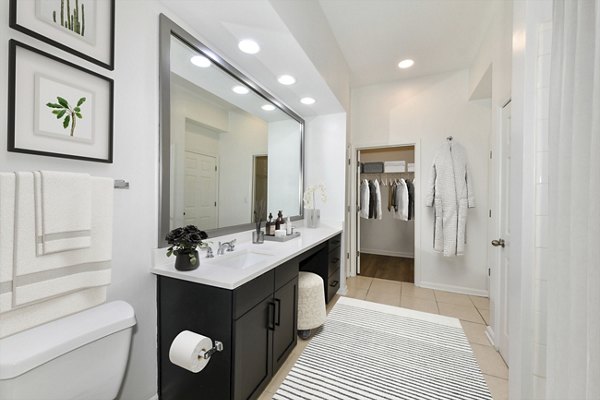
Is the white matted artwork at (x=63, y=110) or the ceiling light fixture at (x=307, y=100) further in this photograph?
the ceiling light fixture at (x=307, y=100)

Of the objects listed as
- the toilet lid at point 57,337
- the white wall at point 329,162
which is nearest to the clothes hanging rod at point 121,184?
the toilet lid at point 57,337

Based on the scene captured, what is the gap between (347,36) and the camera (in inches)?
105

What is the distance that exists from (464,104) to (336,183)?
2.02 meters

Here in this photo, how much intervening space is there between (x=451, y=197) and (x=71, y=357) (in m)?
3.69

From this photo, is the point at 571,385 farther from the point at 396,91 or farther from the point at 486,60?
the point at 396,91

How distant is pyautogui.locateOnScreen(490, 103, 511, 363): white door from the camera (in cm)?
193

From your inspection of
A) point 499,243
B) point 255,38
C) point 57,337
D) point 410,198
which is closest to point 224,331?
point 57,337

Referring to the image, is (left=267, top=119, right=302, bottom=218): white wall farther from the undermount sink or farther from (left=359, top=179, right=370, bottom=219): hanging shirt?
(left=359, top=179, right=370, bottom=219): hanging shirt

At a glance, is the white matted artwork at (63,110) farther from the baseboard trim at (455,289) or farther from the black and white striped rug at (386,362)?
the baseboard trim at (455,289)

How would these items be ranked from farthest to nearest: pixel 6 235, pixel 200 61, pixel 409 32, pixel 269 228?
pixel 409 32, pixel 269 228, pixel 200 61, pixel 6 235

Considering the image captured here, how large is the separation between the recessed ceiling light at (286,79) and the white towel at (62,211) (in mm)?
1818

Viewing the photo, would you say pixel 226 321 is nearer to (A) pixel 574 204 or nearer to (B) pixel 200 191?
(B) pixel 200 191

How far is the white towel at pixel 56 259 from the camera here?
32.7 inches


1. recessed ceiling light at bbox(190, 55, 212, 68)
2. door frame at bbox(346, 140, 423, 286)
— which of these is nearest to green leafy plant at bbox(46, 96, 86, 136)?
recessed ceiling light at bbox(190, 55, 212, 68)
